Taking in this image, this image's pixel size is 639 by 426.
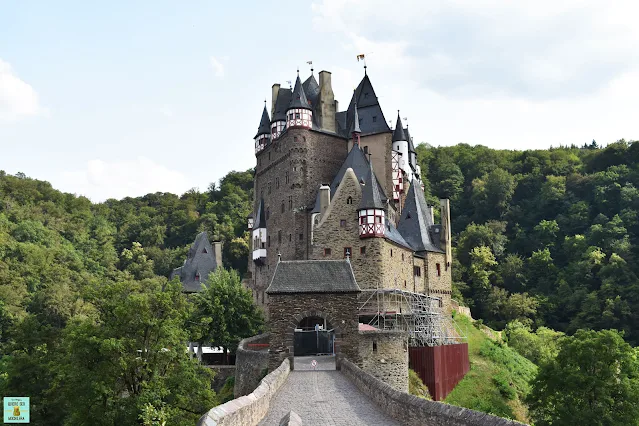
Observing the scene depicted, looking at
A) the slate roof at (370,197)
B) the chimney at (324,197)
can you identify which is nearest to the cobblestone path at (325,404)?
the slate roof at (370,197)

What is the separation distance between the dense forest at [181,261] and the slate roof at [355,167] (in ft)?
34.0

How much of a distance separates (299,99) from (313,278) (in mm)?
24635

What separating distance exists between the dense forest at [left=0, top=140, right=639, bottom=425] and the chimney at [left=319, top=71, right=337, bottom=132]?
16.0m

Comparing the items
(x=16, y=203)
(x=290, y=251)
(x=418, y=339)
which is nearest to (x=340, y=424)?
(x=418, y=339)

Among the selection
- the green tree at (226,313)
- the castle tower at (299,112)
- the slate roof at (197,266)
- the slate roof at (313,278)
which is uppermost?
the castle tower at (299,112)

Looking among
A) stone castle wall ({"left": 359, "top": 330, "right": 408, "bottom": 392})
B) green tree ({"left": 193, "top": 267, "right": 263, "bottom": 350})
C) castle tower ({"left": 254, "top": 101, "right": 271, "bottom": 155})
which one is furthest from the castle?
stone castle wall ({"left": 359, "top": 330, "right": 408, "bottom": 392})

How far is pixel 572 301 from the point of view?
71625mm

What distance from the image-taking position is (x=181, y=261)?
8869 cm

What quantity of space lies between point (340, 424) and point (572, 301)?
6166cm

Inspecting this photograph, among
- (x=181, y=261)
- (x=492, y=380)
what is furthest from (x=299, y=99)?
(x=181, y=261)

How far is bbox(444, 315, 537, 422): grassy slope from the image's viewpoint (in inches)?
1523

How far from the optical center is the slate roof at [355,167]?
4781 centimetres

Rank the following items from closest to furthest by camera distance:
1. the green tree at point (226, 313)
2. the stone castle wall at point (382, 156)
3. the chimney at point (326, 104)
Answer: the green tree at point (226, 313)
the stone castle wall at point (382, 156)
the chimney at point (326, 104)

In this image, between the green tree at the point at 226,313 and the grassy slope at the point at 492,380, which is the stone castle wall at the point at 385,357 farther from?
the green tree at the point at 226,313
